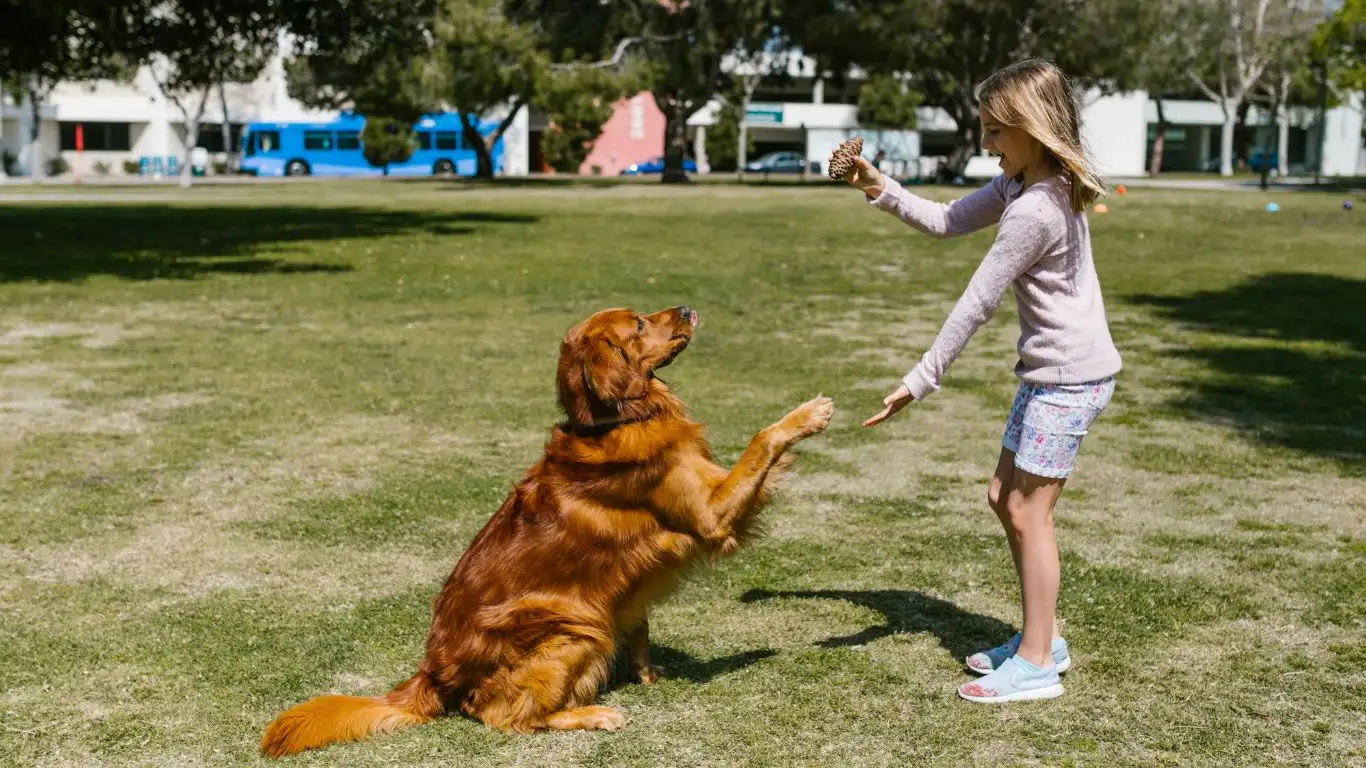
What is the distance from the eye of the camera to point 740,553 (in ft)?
17.9

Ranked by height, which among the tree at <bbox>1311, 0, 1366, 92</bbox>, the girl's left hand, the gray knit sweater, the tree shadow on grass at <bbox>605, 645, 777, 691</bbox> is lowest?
the tree shadow on grass at <bbox>605, 645, 777, 691</bbox>

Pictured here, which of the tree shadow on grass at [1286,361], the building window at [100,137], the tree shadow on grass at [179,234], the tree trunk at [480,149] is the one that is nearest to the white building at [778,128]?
the building window at [100,137]

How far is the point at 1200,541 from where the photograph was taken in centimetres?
638

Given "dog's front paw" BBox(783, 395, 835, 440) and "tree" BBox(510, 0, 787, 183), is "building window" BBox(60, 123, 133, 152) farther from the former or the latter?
"dog's front paw" BBox(783, 395, 835, 440)

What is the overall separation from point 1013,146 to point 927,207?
0.60 meters

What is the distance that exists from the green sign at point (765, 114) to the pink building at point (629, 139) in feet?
22.6

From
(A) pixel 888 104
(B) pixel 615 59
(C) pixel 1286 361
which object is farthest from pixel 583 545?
(A) pixel 888 104

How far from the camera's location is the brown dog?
4.15 meters

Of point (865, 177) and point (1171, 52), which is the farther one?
point (1171, 52)

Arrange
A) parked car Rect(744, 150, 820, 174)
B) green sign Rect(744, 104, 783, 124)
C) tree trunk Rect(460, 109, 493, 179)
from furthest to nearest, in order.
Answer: green sign Rect(744, 104, 783, 124), parked car Rect(744, 150, 820, 174), tree trunk Rect(460, 109, 493, 179)

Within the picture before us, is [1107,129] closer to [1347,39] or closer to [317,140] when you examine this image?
[1347,39]

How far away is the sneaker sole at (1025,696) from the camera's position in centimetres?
448

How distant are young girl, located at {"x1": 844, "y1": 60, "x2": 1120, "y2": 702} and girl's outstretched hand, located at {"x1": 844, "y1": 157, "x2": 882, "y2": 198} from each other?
1.60 feet

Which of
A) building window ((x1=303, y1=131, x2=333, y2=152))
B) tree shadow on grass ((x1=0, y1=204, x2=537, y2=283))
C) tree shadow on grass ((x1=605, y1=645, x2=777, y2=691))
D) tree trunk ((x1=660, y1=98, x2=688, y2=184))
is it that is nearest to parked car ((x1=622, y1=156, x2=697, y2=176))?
building window ((x1=303, y1=131, x2=333, y2=152))
